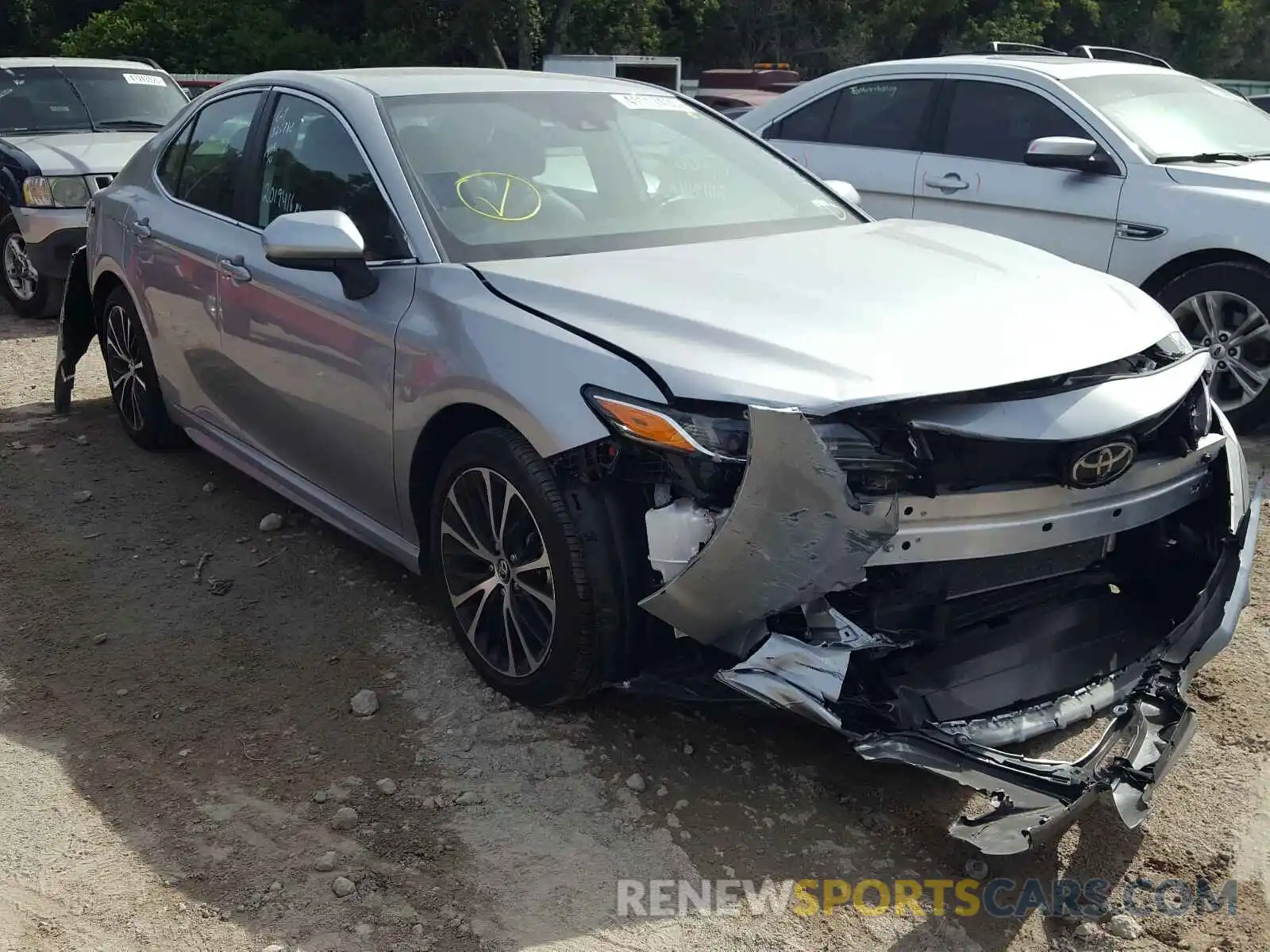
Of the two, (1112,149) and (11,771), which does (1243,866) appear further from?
(1112,149)

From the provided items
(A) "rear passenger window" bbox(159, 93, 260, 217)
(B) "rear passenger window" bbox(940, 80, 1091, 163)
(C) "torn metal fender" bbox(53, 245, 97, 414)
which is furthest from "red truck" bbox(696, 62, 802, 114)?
(A) "rear passenger window" bbox(159, 93, 260, 217)

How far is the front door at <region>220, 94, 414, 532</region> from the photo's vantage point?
369cm

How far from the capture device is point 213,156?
4828 mm

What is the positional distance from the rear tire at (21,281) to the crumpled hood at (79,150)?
50 cm

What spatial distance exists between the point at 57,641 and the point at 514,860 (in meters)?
2.00

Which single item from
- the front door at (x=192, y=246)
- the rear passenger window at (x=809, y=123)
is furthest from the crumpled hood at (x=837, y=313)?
the rear passenger window at (x=809, y=123)

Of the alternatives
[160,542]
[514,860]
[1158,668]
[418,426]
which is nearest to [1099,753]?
[1158,668]

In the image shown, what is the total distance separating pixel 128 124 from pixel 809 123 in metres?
5.33

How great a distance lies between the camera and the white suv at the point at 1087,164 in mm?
5730

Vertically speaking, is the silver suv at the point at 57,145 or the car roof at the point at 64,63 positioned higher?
the car roof at the point at 64,63

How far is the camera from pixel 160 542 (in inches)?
191

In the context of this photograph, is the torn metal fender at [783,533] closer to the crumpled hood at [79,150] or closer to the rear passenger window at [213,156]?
the rear passenger window at [213,156]

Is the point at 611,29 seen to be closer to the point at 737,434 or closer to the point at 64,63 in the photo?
the point at 64,63

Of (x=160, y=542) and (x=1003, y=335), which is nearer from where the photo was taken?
(x=1003, y=335)
